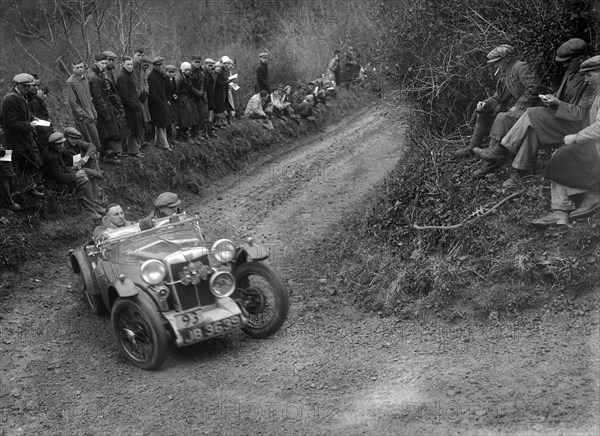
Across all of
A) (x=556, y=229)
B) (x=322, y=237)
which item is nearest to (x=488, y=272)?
(x=556, y=229)

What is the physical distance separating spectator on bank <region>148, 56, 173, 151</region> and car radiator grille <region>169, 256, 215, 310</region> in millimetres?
7229

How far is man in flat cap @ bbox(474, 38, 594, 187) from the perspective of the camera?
891 cm

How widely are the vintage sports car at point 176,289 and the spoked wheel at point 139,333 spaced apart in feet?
0.04

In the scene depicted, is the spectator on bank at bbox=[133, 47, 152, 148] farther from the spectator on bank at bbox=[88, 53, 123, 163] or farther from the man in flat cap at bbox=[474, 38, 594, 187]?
the man in flat cap at bbox=[474, 38, 594, 187]

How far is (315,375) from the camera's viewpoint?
7484mm

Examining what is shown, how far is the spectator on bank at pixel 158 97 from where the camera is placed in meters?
14.5

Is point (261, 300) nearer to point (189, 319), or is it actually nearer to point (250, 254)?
point (250, 254)

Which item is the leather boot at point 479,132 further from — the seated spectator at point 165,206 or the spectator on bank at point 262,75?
the spectator on bank at point 262,75

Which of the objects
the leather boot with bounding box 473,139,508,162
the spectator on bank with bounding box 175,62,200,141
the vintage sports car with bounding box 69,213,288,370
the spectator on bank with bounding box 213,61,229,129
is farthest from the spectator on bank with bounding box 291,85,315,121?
the vintage sports car with bounding box 69,213,288,370

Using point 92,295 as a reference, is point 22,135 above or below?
above

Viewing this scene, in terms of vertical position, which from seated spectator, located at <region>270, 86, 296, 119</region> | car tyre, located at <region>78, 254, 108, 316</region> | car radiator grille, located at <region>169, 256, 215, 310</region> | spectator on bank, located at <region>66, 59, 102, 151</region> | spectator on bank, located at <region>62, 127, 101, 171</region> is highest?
spectator on bank, located at <region>66, 59, 102, 151</region>

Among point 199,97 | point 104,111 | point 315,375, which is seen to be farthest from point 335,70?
point 315,375

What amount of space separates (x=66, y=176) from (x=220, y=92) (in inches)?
240

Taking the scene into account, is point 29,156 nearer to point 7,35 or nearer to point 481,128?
point 481,128
